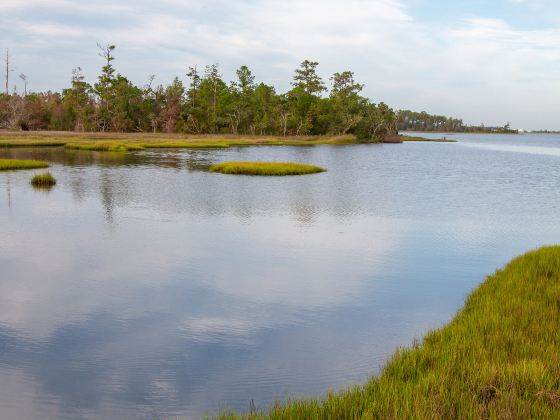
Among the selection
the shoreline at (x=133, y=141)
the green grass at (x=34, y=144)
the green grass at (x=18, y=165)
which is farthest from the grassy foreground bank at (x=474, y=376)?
the green grass at (x=34, y=144)

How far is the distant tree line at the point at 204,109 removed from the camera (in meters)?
126

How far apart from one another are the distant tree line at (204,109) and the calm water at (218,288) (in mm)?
97500

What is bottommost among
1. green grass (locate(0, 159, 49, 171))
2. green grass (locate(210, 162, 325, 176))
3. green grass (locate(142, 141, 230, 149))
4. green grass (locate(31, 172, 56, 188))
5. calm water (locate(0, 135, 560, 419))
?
calm water (locate(0, 135, 560, 419))

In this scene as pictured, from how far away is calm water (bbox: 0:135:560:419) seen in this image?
9828 mm

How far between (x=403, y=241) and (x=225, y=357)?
14.0 metres

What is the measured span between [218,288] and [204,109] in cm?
12894

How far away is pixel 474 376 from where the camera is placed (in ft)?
26.7

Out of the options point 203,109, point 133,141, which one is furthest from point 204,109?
point 133,141

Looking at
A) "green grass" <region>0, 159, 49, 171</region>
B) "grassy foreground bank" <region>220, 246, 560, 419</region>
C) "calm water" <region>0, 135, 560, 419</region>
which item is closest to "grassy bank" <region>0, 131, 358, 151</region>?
"green grass" <region>0, 159, 49, 171</region>

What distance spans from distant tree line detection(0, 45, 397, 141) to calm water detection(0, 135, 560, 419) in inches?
3839

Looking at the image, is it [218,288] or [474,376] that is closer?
[474,376]

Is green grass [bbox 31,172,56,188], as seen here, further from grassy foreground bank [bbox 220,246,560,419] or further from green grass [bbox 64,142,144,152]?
green grass [bbox 64,142,144,152]

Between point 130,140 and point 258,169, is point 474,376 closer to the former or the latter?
point 258,169

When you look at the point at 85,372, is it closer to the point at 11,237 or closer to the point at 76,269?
the point at 76,269
